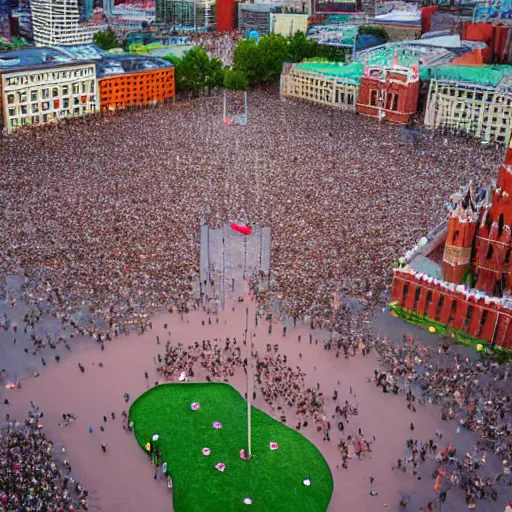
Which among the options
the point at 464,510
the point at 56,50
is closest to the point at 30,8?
the point at 56,50

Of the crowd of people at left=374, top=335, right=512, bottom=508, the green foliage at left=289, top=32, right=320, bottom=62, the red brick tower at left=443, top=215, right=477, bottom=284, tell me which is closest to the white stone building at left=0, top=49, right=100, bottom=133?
the green foliage at left=289, top=32, right=320, bottom=62

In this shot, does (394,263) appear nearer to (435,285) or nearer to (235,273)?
(435,285)

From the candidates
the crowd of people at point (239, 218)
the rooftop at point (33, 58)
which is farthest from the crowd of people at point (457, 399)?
the rooftop at point (33, 58)

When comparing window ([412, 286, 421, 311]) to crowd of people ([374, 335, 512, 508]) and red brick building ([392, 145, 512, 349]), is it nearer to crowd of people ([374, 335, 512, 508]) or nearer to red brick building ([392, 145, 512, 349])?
red brick building ([392, 145, 512, 349])

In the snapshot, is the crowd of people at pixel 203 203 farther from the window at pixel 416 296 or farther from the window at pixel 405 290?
the window at pixel 416 296

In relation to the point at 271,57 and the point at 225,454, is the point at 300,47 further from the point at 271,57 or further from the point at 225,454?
the point at 225,454
